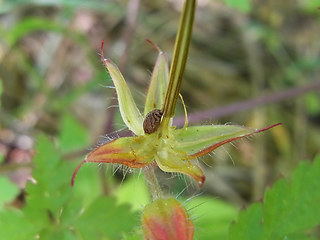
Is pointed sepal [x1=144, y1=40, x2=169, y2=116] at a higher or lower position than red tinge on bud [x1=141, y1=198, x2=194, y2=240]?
higher

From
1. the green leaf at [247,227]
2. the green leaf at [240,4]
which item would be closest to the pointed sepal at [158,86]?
the green leaf at [247,227]

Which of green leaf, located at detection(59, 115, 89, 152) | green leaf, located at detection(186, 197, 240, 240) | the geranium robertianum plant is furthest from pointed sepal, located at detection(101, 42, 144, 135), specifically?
green leaf, located at detection(59, 115, 89, 152)

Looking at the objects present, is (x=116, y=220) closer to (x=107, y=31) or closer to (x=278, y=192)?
(x=278, y=192)

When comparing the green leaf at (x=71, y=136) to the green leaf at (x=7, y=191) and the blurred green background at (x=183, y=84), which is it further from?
the green leaf at (x=7, y=191)

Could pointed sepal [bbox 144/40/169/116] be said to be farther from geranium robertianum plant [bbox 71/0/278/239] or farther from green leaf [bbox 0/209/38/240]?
green leaf [bbox 0/209/38/240]

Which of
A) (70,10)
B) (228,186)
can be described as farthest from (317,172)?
(70,10)

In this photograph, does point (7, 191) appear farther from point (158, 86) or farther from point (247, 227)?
point (247, 227)
